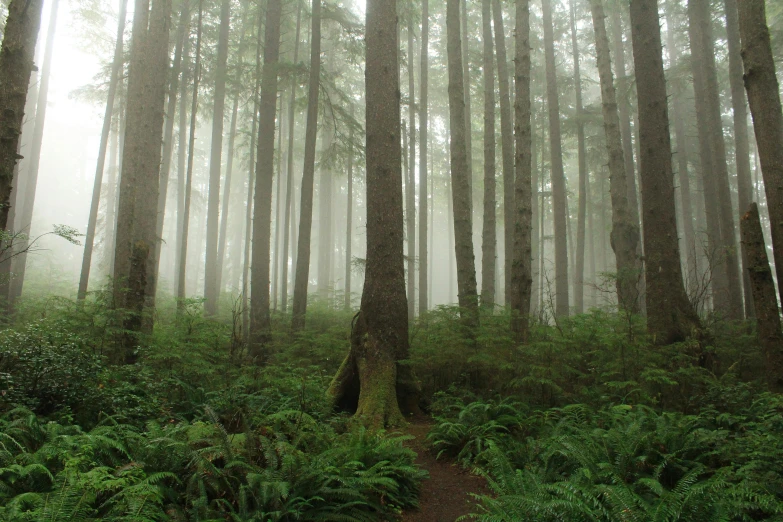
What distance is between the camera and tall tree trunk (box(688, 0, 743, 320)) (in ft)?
40.3

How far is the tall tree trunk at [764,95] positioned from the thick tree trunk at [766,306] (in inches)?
26.0

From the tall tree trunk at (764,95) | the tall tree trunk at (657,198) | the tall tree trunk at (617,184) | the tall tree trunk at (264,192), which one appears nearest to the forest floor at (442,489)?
the tall tree trunk at (657,198)

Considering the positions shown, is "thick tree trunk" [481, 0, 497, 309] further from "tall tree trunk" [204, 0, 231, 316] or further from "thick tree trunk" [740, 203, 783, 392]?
"tall tree trunk" [204, 0, 231, 316]

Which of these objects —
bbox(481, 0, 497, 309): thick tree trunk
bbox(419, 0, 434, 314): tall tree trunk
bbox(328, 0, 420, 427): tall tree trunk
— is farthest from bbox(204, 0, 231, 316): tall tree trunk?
bbox(328, 0, 420, 427): tall tree trunk

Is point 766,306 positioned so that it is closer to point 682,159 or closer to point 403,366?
point 403,366

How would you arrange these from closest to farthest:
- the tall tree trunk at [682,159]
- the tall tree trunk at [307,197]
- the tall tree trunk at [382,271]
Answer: the tall tree trunk at [382,271]
the tall tree trunk at [307,197]
the tall tree trunk at [682,159]

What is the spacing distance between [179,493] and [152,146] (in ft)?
31.9

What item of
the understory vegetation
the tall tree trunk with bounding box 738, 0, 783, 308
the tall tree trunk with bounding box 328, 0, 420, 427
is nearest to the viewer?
the understory vegetation

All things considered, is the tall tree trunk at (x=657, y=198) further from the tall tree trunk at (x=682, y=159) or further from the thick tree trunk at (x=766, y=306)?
the tall tree trunk at (x=682, y=159)

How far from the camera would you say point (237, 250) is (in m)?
36.8

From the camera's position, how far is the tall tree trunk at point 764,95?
6.37 meters

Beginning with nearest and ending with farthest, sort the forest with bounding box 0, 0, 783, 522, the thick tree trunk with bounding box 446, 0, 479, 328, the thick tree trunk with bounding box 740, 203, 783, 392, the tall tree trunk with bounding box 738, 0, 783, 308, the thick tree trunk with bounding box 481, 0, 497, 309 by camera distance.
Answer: the forest with bounding box 0, 0, 783, 522 < the thick tree trunk with bounding box 740, 203, 783, 392 < the tall tree trunk with bounding box 738, 0, 783, 308 < the thick tree trunk with bounding box 446, 0, 479, 328 < the thick tree trunk with bounding box 481, 0, 497, 309

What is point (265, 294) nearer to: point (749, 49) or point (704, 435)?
point (704, 435)

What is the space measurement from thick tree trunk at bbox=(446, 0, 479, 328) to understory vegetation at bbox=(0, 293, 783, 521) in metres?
2.49
